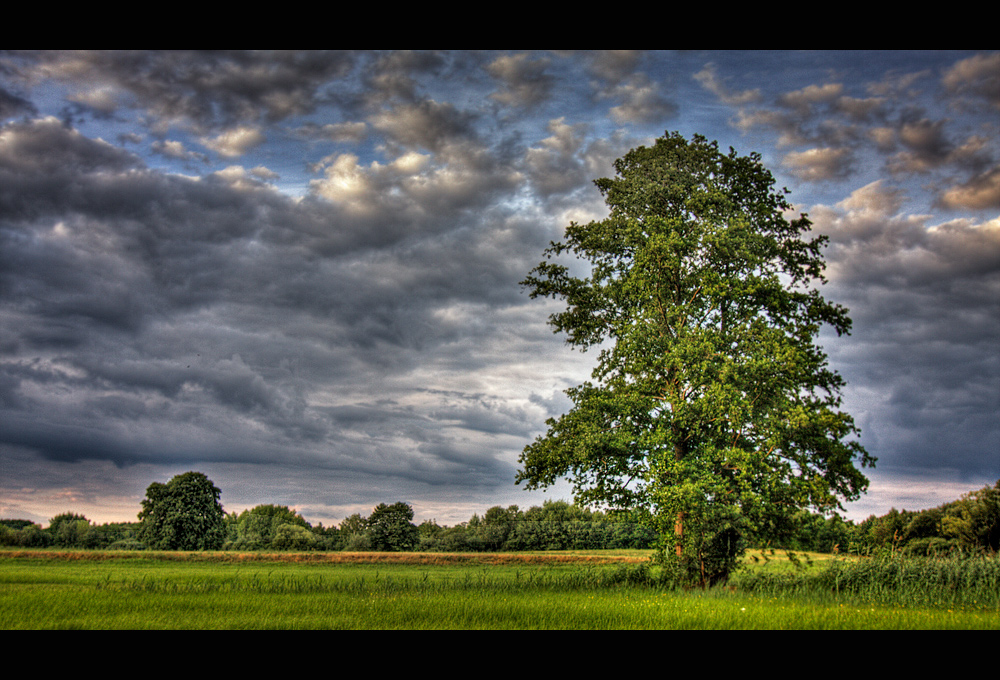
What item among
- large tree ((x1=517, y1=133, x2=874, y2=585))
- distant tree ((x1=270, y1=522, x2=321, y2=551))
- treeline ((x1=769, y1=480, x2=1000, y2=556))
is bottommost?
distant tree ((x1=270, y1=522, x2=321, y2=551))

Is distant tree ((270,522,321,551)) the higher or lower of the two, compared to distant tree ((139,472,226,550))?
lower

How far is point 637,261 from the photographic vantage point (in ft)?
66.5

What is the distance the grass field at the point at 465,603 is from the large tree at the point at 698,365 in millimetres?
2551

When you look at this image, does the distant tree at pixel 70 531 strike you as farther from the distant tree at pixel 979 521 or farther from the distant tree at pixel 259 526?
the distant tree at pixel 979 521

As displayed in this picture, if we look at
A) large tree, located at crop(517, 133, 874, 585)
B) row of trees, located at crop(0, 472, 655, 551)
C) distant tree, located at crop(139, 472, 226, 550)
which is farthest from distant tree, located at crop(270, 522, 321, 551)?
Answer: large tree, located at crop(517, 133, 874, 585)

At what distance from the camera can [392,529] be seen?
3462 centimetres

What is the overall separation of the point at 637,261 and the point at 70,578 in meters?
21.4

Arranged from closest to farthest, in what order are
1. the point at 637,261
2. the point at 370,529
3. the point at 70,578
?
the point at 70,578
the point at 637,261
the point at 370,529

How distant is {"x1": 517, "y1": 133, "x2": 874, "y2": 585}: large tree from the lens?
17750 millimetres

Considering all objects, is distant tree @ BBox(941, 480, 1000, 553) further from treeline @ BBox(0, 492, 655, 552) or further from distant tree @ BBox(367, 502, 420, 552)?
distant tree @ BBox(367, 502, 420, 552)

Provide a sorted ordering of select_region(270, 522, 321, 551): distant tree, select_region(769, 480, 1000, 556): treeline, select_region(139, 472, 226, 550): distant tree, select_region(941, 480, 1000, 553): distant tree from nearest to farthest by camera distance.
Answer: select_region(769, 480, 1000, 556): treeline < select_region(941, 480, 1000, 553): distant tree < select_region(139, 472, 226, 550): distant tree < select_region(270, 522, 321, 551): distant tree

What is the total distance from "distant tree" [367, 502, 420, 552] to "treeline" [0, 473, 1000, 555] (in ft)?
0.19
